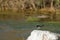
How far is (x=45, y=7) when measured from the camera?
25.1 meters

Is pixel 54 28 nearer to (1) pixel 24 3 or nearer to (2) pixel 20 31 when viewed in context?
(2) pixel 20 31

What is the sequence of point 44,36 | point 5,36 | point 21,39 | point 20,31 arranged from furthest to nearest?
1. point 20,31
2. point 5,36
3. point 21,39
4. point 44,36

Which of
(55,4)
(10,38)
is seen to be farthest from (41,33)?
(55,4)

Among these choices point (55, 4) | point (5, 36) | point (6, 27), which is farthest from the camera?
point (55, 4)

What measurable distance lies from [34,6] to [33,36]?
51.7 feet

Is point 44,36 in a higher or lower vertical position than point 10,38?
higher

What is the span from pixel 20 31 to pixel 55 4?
471 inches

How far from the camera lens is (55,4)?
24.9 m

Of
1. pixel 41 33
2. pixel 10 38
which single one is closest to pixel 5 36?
pixel 10 38

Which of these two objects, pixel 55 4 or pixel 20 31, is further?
pixel 55 4

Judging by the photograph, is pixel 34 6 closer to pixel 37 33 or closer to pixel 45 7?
pixel 45 7

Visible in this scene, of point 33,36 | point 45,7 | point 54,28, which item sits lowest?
point 45,7

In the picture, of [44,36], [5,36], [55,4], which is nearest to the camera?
[44,36]

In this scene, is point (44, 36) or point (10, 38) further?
point (10, 38)
